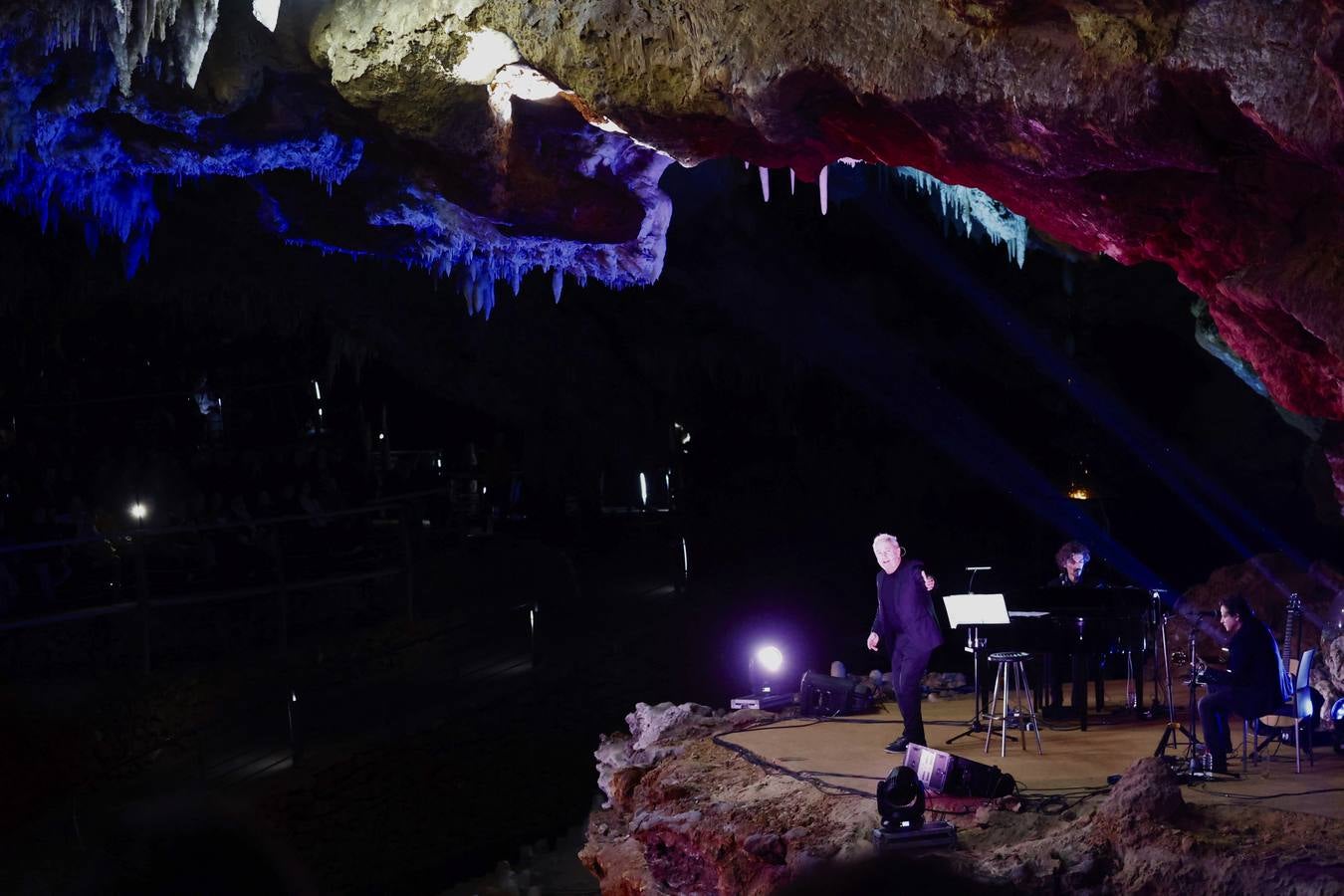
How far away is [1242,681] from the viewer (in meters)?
7.62

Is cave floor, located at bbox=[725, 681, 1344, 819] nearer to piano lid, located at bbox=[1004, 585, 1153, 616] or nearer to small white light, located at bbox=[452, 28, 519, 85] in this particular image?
piano lid, located at bbox=[1004, 585, 1153, 616]

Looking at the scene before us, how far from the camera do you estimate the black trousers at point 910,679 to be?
8.45m

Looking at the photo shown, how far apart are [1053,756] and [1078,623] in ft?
3.53

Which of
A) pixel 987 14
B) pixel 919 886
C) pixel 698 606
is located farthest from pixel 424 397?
pixel 919 886

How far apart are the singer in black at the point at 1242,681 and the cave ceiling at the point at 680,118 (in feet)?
4.98

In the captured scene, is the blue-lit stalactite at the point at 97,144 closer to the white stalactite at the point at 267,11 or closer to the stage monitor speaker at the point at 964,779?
the white stalactite at the point at 267,11

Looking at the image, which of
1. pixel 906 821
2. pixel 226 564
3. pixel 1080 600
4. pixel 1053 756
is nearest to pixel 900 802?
pixel 906 821

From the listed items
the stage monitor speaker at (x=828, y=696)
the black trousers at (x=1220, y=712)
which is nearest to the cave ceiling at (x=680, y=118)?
the black trousers at (x=1220, y=712)

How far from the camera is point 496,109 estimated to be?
879 centimetres

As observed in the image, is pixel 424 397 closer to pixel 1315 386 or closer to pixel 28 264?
pixel 28 264

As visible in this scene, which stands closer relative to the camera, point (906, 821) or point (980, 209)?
point (906, 821)

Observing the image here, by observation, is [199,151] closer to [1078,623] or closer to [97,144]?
[97,144]

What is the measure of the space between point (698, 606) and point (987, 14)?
10474 millimetres

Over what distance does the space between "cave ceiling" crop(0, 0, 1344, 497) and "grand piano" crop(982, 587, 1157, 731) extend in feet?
6.01
